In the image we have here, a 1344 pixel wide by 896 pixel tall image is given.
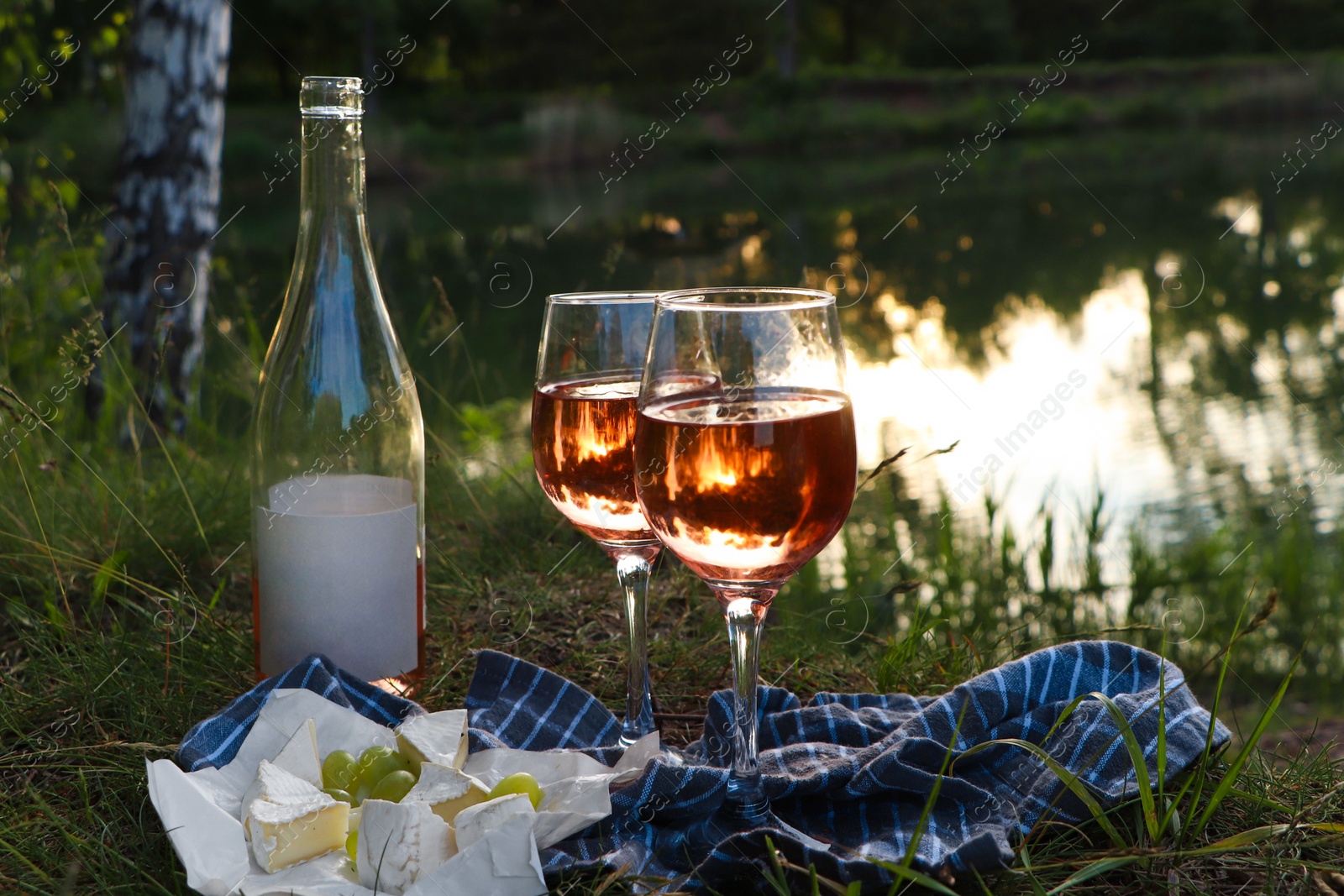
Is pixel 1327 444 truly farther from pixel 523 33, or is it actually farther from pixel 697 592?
pixel 523 33

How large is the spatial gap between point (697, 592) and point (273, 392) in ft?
2.75

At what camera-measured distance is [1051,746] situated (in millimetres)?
1208

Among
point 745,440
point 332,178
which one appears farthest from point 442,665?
point 745,440

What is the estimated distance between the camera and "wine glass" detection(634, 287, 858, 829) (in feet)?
3.17

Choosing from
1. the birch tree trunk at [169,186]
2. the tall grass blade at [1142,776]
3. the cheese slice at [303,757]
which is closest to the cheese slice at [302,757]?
the cheese slice at [303,757]

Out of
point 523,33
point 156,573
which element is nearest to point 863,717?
point 156,573

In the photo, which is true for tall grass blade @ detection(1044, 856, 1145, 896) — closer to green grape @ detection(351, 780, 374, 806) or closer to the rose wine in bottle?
green grape @ detection(351, 780, 374, 806)

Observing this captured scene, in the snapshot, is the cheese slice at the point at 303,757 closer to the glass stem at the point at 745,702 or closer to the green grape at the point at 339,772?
the green grape at the point at 339,772

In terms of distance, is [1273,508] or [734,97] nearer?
[1273,508]

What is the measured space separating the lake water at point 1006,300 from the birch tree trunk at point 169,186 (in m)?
0.29

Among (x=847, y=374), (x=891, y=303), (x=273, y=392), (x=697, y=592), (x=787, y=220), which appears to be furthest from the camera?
(x=787, y=220)

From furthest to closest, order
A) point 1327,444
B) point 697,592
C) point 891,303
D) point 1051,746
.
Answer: point 891,303 → point 1327,444 → point 697,592 → point 1051,746

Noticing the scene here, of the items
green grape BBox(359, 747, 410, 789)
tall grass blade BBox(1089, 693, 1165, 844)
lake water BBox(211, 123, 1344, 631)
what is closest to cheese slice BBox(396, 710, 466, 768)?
green grape BBox(359, 747, 410, 789)

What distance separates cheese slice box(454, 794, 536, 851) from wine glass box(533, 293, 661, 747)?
0.32 m
